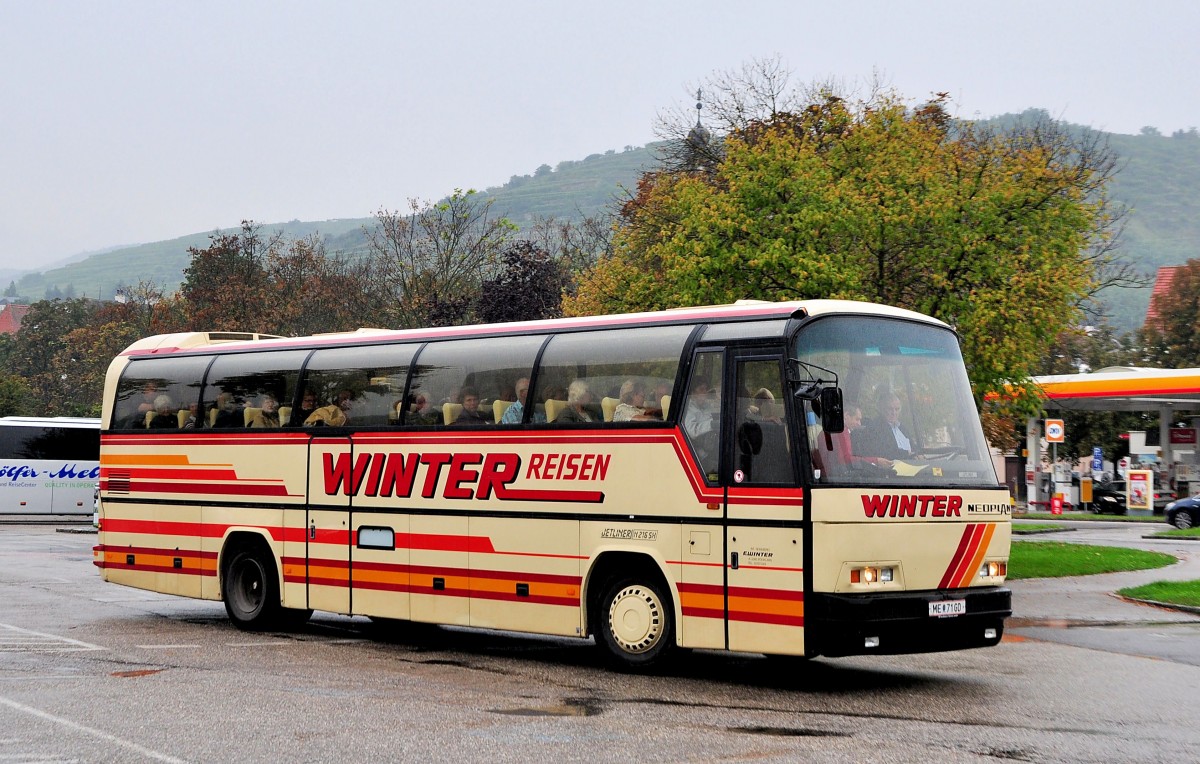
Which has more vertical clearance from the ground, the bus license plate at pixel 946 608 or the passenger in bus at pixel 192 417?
the passenger in bus at pixel 192 417

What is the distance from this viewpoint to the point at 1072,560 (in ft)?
88.4

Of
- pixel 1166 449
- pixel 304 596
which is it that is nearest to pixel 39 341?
pixel 1166 449

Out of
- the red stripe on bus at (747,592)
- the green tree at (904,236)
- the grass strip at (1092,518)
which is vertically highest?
the green tree at (904,236)

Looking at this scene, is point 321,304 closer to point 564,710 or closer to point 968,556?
point 968,556

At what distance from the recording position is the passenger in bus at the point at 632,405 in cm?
1313

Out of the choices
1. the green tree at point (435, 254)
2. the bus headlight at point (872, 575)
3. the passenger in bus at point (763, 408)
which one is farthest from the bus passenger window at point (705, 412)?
the green tree at point (435, 254)

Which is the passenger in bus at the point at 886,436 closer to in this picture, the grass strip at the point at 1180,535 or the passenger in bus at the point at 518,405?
the passenger in bus at the point at 518,405

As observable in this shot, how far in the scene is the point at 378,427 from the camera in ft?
51.6

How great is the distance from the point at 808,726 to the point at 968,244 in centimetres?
1744

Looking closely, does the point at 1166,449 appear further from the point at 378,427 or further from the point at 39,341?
the point at 39,341

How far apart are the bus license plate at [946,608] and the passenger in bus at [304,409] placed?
25.0ft

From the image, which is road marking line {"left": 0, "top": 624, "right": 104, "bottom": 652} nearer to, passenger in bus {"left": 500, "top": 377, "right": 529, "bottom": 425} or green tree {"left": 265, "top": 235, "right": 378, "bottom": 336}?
passenger in bus {"left": 500, "top": 377, "right": 529, "bottom": 425}

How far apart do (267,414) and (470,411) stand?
11.4 feet

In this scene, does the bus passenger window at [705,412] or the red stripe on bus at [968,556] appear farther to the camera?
the bus passenger window at [705,412]
